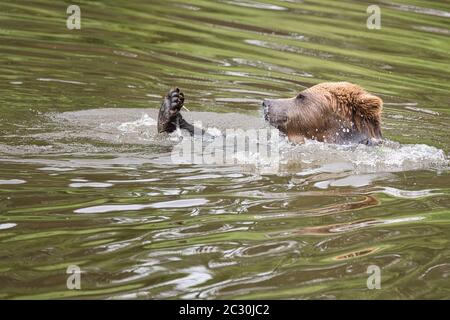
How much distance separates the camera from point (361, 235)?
6.44 metres

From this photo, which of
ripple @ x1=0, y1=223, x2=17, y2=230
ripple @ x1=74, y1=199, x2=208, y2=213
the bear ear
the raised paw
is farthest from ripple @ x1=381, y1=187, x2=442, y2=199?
ripple @ x1=0, y1=223, x2=17, y2=230

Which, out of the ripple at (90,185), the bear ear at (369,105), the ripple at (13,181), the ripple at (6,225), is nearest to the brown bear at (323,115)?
the bear ear at (369,105)

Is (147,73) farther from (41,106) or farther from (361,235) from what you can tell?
(361,235)

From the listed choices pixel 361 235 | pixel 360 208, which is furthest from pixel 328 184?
pixel 361 235

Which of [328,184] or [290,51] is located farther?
[290,51]

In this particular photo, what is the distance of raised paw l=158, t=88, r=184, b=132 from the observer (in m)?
9.07

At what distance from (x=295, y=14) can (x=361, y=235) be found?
9.58 m

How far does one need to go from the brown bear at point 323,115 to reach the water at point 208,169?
23 cm

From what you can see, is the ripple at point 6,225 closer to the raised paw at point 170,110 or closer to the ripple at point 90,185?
the ripple at point 90,185

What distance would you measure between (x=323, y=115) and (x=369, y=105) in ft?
1.75

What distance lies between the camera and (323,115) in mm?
9117

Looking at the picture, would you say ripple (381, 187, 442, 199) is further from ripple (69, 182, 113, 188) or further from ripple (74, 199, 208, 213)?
ripple (69, 182, 113, 188)
